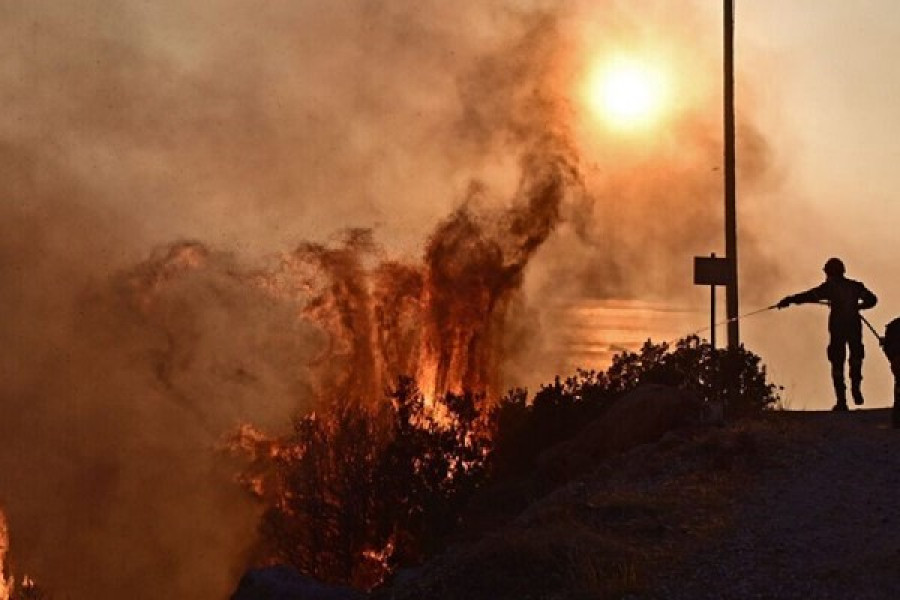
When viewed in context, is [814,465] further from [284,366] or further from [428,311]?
[284,366]

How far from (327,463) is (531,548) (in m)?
14.7

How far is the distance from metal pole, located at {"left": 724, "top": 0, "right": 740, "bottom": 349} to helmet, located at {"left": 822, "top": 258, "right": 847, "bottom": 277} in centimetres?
382

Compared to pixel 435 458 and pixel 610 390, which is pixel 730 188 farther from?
pixel 435 458

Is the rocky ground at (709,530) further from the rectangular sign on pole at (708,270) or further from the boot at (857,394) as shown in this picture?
the rectangular sign on pole at (708,270)

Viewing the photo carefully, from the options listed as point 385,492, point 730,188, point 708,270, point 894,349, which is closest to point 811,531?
point 894,349

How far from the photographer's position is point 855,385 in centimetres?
1856

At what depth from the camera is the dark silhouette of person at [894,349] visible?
15.9m

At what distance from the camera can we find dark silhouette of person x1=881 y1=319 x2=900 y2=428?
15.9 m

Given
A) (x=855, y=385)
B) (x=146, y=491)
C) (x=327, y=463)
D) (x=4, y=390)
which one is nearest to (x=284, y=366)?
(x=146, y=491)

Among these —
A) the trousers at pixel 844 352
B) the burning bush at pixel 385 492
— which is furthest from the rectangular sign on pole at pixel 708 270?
the burning bush at pixel 385 492

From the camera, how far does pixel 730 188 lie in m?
23.7

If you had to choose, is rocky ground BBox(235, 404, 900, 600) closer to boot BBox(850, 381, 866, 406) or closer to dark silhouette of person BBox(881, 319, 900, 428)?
Answer: dark silhouette of person BBox(881, 319, 900, 428)

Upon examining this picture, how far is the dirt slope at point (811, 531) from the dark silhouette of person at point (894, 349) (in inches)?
17.0

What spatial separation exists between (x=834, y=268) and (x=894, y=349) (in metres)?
2.30
